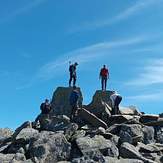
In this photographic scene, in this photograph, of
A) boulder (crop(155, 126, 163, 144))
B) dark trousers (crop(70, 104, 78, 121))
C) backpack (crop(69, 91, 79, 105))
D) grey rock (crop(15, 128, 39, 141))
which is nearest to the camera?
grey rock (crop(15, 128, 39, 141))

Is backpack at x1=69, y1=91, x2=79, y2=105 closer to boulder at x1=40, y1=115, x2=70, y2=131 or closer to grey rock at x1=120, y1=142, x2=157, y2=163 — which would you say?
boulder at x1=40, y1=115, x2=70, y2=131

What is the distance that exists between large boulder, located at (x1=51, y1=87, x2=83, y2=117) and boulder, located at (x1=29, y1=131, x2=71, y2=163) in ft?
38.5

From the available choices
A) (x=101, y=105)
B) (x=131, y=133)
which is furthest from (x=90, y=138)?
(x=101, y=105)

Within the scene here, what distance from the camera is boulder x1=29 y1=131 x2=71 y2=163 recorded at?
106ft

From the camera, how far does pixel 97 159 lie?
1214 inches

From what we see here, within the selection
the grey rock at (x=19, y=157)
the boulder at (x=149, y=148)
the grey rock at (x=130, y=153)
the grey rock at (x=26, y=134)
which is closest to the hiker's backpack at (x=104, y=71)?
the grey rock at (x=26, y=134)

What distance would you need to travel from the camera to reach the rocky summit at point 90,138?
32500 mm

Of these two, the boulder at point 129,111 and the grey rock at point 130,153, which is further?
the boulder at point 129,111

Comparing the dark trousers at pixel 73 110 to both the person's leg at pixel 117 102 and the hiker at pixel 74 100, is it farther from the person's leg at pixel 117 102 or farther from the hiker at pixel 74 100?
the person's leg at pixel 117 102

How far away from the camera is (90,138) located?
112 ft

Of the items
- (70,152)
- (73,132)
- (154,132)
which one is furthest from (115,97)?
(70,152)

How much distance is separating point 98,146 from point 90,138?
49.5 inches

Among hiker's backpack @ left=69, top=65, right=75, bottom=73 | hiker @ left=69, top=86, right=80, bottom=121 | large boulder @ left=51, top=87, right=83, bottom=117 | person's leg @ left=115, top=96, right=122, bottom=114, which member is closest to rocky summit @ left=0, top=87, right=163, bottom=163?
large boulder @ left=51, top=87, right=83, bottom=117

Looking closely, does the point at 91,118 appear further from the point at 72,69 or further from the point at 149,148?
the point at 72,69
